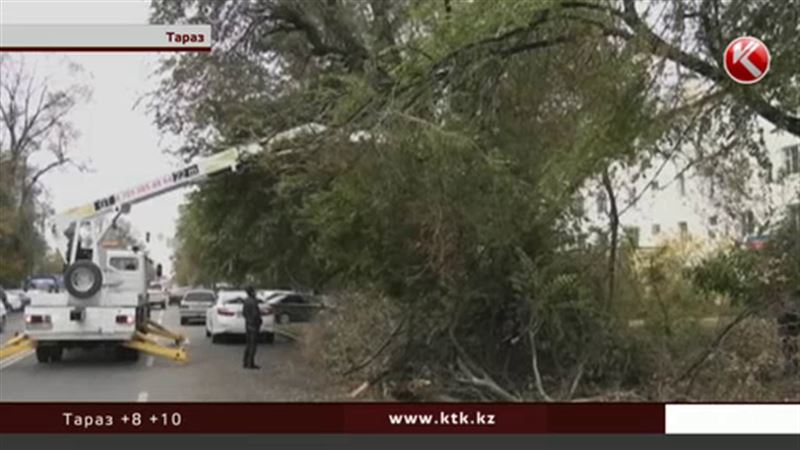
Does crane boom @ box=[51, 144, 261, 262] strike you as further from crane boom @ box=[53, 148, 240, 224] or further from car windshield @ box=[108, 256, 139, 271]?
car windshield @ box=[108, 256, 139, 271]

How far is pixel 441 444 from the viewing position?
232 centimetres

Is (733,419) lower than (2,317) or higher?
lower

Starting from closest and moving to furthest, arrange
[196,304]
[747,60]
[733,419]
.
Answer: [733,419] → [747,60] → [196,304]

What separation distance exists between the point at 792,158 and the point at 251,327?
1.67m

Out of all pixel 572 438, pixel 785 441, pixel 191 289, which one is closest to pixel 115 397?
pixel 191 289

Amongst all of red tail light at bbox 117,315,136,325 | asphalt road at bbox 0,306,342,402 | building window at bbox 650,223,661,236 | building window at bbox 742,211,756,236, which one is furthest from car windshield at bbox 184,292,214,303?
building window at bbox 742,211,756,236

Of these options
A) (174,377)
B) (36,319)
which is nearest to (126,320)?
(36,319)

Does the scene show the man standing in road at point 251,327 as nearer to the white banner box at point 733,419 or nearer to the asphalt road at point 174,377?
the asphalt road at point 174,377

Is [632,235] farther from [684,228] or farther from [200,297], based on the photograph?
[200,297]

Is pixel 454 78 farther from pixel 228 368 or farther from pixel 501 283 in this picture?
pixel 228 368

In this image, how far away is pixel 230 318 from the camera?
2.66 meters

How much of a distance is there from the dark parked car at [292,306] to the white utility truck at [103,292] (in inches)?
12.3

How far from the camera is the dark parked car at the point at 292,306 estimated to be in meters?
2.94

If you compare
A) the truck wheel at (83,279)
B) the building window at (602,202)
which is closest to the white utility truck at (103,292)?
the truck wheel at (83,279)
